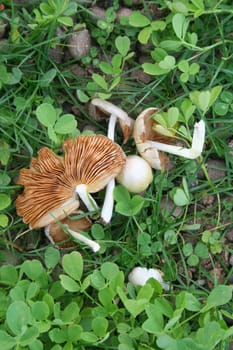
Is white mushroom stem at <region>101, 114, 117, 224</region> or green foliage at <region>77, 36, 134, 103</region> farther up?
green foliage at <region>77, 36, 134, 103</region>

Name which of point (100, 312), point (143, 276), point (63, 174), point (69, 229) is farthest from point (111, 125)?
point (100, 312)

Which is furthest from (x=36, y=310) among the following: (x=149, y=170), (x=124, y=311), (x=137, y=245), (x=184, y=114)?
(x=184, y=114)

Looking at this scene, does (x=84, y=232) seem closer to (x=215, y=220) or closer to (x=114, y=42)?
(x=215, y=220)

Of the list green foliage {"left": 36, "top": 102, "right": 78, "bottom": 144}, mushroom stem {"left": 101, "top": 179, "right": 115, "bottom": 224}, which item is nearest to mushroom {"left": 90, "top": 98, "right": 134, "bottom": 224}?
mushroom stem {"left": 101, "top": 179, "right": 115, "bottom": 224}

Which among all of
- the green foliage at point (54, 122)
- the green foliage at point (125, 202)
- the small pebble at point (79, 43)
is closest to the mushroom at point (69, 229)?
the green foliage at point (125, 202)

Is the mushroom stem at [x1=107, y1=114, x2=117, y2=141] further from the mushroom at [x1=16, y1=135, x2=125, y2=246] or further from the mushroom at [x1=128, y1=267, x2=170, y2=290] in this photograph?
the mushroom at [x1=128, y1=267, x2=170, y2=290]

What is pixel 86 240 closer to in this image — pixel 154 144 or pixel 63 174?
pixel 63 174
